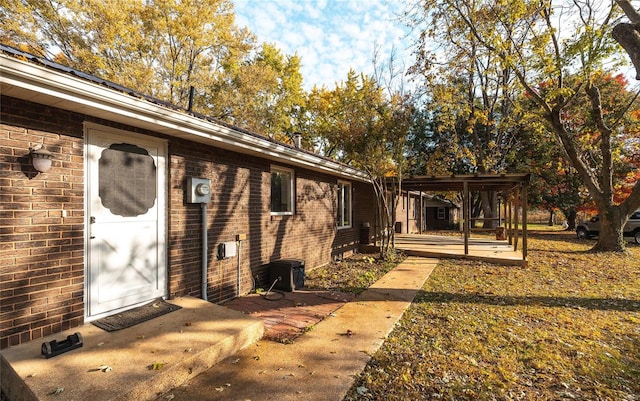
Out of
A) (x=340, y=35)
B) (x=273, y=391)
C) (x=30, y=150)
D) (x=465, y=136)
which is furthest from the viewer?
(x=465, y=136)

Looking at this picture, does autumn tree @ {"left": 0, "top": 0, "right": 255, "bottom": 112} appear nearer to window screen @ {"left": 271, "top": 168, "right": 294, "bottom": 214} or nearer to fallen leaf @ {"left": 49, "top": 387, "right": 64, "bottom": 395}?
window screen @ {"left": 271, "top": 168, "right": 294, "bottom": 214}

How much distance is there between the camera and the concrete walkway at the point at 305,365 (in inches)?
109

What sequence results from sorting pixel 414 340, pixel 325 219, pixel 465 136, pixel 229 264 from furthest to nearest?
1. pixel 465 136
2. pixel 325 219
3. pixel 229 264
4. pixel 414 340

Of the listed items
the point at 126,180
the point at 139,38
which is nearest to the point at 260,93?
the point at 139,38

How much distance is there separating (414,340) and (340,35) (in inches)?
395

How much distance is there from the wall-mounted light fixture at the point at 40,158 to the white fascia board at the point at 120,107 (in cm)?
55

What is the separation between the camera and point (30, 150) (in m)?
3.11

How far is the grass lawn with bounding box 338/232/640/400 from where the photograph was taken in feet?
9.78

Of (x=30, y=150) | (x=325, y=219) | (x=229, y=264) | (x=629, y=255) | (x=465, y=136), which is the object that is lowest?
(x=629, y=255)

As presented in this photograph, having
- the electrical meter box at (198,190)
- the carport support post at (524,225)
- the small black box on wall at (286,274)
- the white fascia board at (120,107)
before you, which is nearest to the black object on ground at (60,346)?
the electrical meter box at (198,190)

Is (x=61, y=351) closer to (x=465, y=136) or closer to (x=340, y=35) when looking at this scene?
(x=340, y=35)

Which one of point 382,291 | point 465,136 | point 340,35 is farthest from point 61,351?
point 465,136

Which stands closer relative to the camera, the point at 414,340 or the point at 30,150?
the point at 30,150

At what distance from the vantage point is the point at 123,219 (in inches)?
158
